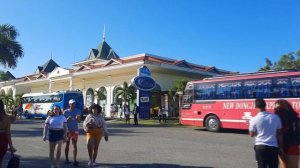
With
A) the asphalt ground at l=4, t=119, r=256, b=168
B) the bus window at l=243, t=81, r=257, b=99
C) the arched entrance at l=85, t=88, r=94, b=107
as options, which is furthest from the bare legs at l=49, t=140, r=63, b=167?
the arched entrance at l=85, t=88, r=94, b=107

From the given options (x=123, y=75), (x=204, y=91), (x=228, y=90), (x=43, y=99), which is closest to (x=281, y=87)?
(x=228, y=90)

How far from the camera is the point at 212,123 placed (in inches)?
846

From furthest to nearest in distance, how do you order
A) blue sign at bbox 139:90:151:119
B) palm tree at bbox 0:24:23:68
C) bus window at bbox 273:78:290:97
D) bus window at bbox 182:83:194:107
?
palm tree at bbox 0:24:23:68, blue sign at bbox 139:90:151:119, bus window at bbox 182:83:194:107, bus window at bbox 273:78:290:97

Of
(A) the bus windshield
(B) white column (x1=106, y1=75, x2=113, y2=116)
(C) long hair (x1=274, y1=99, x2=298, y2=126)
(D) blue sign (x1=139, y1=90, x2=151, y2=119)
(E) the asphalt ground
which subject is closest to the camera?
(C) long hair (x1=274, y1=99, x2=298, y2=126)

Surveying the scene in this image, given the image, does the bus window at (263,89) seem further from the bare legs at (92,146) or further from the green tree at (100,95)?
the green tree at (100,95)

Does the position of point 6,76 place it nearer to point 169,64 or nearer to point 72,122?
point 169,64

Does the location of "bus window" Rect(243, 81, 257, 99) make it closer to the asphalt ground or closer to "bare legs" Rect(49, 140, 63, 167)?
the asphalt ground

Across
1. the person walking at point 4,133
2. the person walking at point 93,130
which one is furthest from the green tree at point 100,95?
the person walking at point 4,133

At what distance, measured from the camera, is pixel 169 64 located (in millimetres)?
38844

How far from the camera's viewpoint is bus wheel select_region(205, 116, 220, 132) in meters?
21.2

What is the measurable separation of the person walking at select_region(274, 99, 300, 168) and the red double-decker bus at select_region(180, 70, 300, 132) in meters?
12.6

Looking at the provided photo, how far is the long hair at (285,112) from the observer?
20.2 ft

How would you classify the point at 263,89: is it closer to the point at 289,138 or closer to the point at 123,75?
the point at 289,138

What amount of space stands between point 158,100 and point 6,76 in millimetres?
46079
